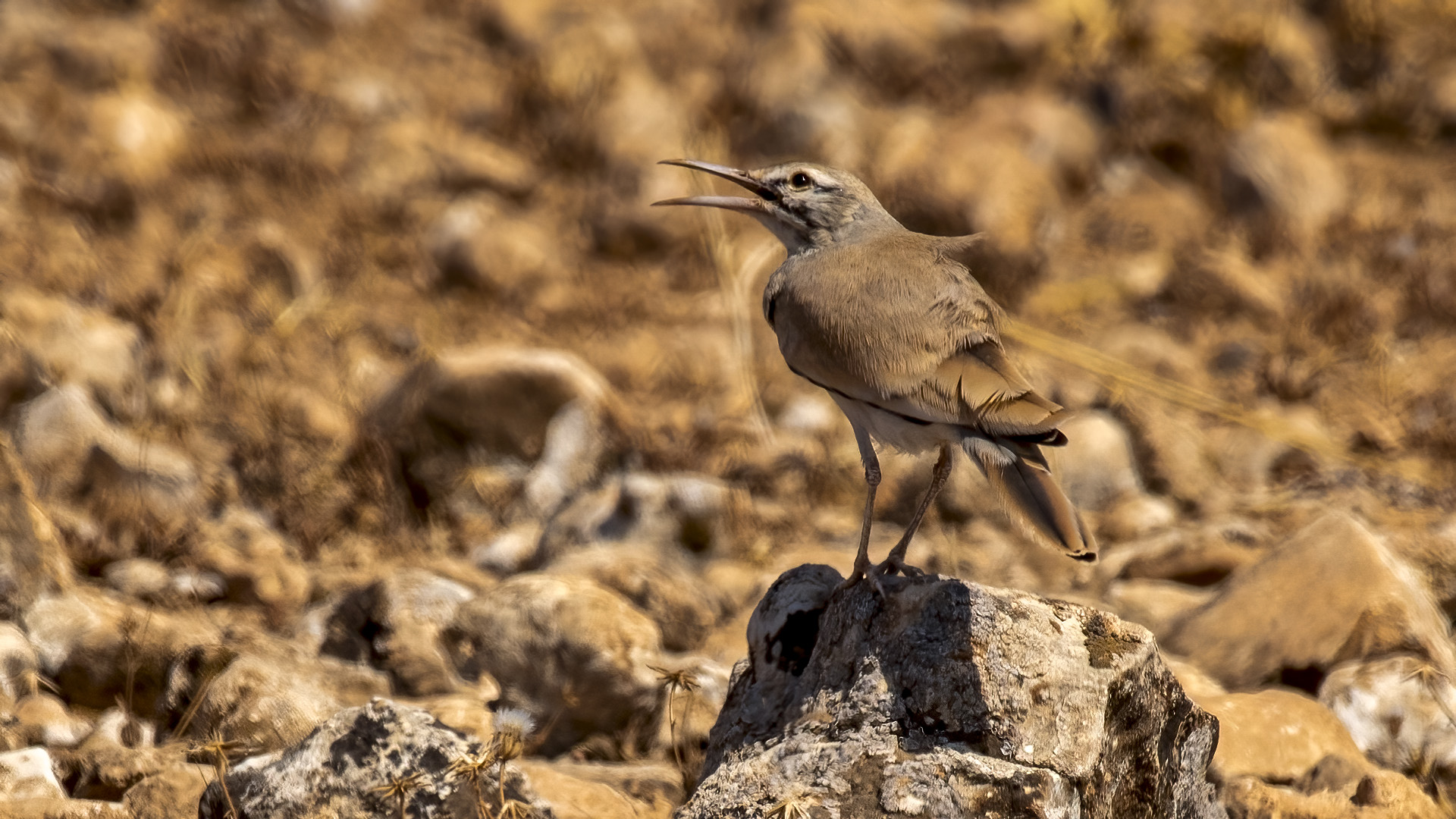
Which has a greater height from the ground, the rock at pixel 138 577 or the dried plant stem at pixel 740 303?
the dried plant stem at pixel 740 303

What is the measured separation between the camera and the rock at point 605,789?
4.19 m

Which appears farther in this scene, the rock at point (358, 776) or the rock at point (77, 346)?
the rock at point (77, 346)

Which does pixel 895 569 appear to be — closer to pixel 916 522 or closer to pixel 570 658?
pixel 916 522

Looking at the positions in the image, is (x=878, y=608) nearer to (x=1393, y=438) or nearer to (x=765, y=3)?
(x=1393, y=438)

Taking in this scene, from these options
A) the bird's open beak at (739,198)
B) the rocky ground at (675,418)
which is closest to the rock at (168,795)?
the rocky ground at (675,418)

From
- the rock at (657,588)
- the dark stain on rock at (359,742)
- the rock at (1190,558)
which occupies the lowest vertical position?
the dark stain on rock at (359,742)

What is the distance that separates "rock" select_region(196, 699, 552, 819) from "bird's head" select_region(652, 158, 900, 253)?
1.99m

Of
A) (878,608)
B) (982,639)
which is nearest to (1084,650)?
(982,639)

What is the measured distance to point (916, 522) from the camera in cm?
416

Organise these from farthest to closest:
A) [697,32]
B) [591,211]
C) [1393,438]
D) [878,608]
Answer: [697,32], [591,211], [1393,438], [878,608]

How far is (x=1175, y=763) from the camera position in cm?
363

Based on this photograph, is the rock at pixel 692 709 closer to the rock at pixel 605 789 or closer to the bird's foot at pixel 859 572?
the rock at pixel 605 789

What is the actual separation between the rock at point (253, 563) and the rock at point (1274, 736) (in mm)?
3852

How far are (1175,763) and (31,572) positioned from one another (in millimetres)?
4410
